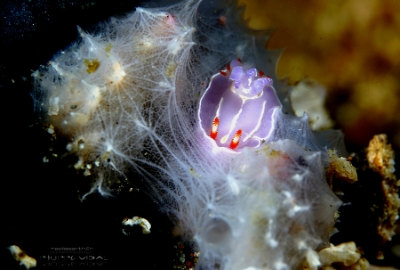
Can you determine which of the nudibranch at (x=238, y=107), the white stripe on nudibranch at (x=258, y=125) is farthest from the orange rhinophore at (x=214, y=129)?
the white stripe on nudibranch at (x=258, y=125)

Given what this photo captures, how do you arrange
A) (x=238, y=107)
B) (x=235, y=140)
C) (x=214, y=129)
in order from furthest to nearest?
(x=238, y=107), (x=214, y=129), (x=235, y=140)

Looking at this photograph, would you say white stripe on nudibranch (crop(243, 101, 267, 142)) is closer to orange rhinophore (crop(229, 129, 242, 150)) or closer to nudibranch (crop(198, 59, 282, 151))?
nudibranch (crop(198, 59, 282, 151))

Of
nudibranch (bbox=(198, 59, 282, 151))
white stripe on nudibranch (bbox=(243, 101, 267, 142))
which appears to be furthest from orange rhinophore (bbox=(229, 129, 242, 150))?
white stripe on nudibranch (bbox=(243, 101, 267, 142))

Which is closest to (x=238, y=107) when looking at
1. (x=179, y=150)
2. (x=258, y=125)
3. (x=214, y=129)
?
(x=258, y=125)

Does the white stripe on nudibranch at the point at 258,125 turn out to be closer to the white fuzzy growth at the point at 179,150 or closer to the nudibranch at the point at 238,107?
the nudibranch at the point at 238,107

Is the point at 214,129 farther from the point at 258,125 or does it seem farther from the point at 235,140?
the point at 258,125

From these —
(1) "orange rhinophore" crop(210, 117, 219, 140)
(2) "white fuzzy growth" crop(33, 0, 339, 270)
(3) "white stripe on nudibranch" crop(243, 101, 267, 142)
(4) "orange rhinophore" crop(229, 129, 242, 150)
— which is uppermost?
(2) "white fuzzy growth" crop(33, 0, 339, 270)
